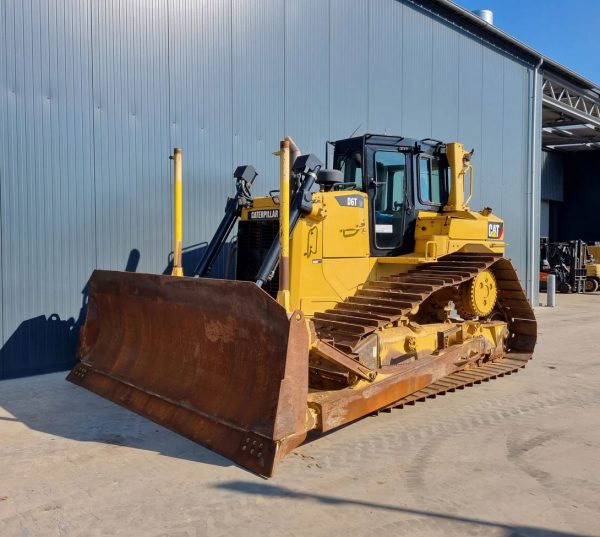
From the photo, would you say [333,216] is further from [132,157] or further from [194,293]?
[132,157]

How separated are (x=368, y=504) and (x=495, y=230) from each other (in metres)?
5.35

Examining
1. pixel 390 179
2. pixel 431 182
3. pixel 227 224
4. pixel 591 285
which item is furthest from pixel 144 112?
pixel 591 285

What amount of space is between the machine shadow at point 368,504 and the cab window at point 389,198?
11.5ft

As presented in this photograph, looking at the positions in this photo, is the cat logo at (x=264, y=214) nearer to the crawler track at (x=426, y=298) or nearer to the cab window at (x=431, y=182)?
the crawler track at (x=426, y=298)

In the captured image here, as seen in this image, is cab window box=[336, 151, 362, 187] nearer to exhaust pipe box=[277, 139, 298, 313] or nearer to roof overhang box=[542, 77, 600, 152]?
exhaust pipe box=[277, 139, 298, 313]

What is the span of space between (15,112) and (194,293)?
396 centimetres

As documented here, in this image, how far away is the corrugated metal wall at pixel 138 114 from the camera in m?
7.44

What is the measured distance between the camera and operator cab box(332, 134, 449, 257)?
22.5ft

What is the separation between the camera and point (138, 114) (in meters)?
8.44

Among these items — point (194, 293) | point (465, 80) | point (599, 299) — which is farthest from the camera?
point (599, 299)

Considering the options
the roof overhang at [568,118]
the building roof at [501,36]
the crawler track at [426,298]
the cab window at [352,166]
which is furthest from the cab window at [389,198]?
the roof overhang at [568,118]

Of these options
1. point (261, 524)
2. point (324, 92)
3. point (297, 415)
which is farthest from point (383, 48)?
point (261, 524)

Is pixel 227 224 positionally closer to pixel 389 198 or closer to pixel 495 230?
pixel 389 198

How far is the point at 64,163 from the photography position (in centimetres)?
775
